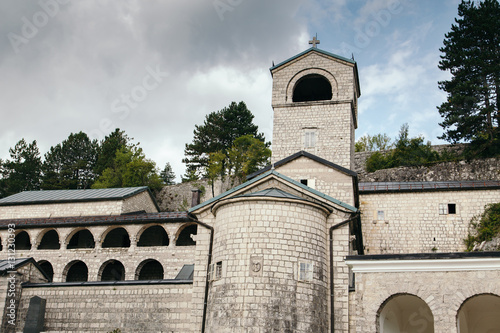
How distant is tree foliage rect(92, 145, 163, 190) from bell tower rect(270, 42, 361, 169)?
65.8 ft

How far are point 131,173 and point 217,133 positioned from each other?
25.4 ft

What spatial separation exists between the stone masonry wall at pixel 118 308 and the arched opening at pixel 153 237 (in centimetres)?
1050

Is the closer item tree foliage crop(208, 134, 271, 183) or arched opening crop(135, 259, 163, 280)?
arched opening crop(135, 259, 163, 280)

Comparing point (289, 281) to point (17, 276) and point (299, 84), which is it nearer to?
point (17, 276)

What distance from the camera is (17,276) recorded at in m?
16.8

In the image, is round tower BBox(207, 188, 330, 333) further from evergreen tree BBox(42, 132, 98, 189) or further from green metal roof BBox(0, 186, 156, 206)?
evergreen tree BBox(42, 132, 98, 189)

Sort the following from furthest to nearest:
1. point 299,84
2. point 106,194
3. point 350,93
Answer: point 106,194 < point 299,84 < point 350,93

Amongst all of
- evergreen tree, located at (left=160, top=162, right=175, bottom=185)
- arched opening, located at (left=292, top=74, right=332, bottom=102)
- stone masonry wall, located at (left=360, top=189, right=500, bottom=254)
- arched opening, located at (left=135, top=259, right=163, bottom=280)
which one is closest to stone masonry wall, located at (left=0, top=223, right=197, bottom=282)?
arched opening, located at (left=135, top=259, right=163, bottom=280)

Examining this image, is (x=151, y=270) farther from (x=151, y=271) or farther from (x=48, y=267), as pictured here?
(x=48, y=267)

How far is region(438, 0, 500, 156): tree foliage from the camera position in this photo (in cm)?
3008

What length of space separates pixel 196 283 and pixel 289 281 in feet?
10.3

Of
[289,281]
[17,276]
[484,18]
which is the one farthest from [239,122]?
[289,281]

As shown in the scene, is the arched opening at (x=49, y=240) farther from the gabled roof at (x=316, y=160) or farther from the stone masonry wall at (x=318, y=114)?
the gabled roof at (x=316, y=160)

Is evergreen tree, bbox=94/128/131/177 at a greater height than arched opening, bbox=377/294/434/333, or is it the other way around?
evergreen tree, bbox=94/128/131/177
